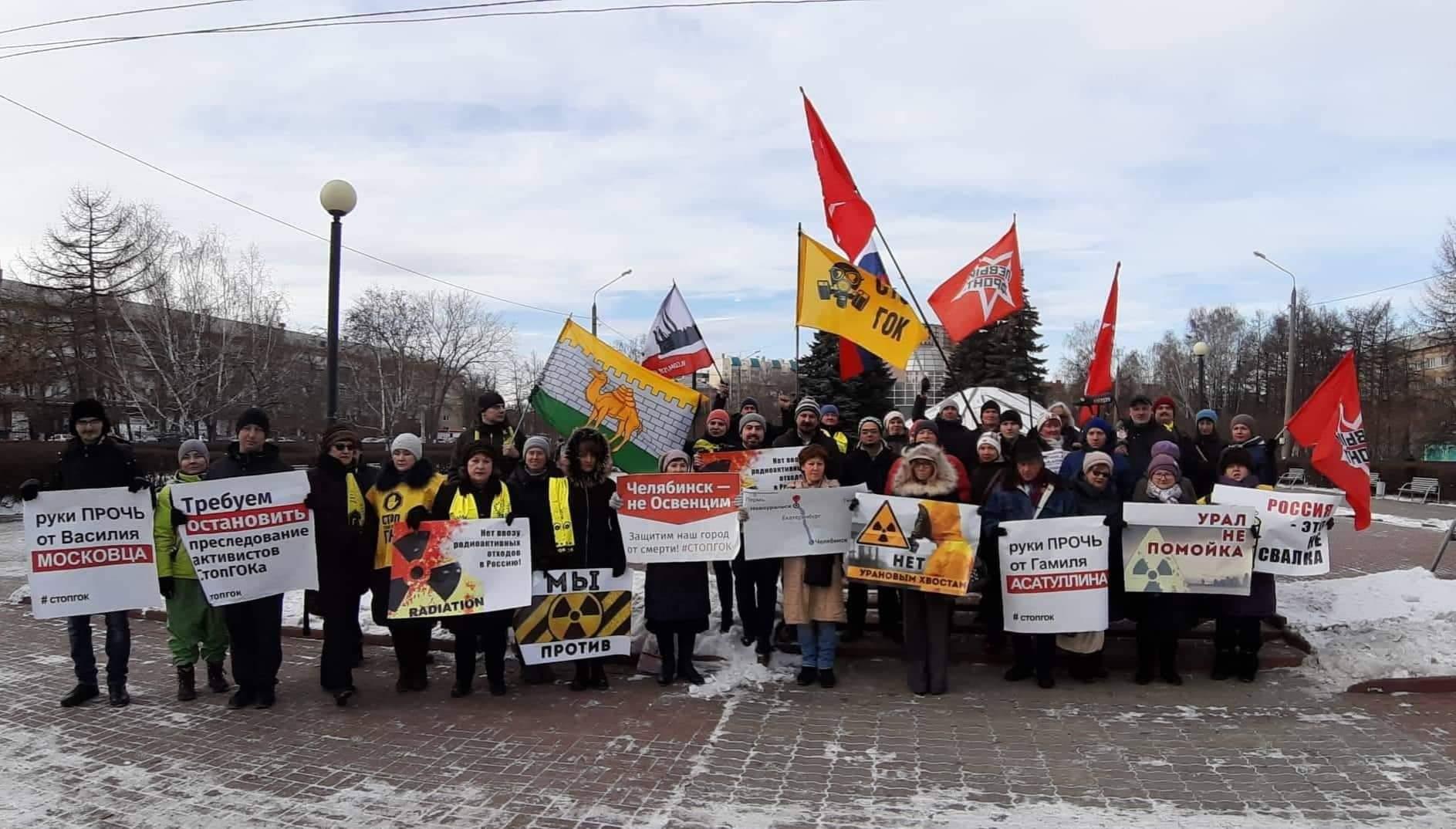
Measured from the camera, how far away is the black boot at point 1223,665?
680 cm

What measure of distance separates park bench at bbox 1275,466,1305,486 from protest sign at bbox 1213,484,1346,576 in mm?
28294

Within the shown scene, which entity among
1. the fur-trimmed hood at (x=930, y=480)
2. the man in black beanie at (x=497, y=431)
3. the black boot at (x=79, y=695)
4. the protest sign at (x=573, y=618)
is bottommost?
the black boot at (x=79, y=695)

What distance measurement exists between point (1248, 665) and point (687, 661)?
15.0 feet

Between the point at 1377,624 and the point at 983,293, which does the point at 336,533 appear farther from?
the point at 1377,624

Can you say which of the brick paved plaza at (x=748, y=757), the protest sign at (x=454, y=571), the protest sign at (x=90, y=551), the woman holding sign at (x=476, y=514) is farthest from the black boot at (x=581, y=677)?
the protest sign at (x=90, y=551)

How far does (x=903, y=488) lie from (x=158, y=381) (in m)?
38.5

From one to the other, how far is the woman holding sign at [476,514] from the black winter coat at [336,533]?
50 centimetres

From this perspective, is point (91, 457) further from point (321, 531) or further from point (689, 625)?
point (689, 625)

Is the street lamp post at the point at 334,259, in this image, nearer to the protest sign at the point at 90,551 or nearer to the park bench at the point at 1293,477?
the protest sign at the point at 90,551

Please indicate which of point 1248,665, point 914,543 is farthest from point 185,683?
point 1248,665

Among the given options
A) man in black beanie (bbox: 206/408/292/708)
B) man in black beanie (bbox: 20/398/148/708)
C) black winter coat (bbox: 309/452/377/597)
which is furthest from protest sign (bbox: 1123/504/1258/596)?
→ man in black beanie (bbox: 20/398/148/708)

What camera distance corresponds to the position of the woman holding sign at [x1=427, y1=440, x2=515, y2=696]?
6324mm

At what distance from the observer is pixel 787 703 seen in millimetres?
6219

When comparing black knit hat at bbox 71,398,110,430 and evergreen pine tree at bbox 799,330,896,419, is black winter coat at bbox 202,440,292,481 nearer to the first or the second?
black knit hat at bbox 71,398,110,430
